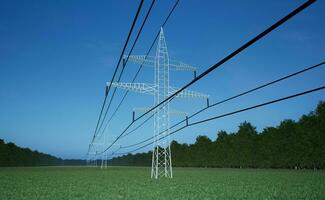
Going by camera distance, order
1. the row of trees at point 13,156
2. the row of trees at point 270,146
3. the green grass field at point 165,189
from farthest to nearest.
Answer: the row of trees at point 13,156 → the row of trees at point 270,146 → the green grass field at point 165,189

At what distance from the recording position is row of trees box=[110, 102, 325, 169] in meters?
42.9

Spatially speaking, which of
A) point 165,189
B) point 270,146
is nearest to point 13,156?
point 270,146

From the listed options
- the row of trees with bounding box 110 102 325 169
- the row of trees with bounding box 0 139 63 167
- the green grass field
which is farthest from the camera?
the row of trees with bounding box 0 139 63 167

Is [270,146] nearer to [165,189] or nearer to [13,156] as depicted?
[165,189]

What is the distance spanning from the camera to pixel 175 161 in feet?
288

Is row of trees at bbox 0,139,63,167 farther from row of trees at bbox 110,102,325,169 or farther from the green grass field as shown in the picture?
the green grass field

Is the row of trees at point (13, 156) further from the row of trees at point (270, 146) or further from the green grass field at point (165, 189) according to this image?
the green grass field at point (165, 189)

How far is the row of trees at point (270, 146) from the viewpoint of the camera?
42906mm

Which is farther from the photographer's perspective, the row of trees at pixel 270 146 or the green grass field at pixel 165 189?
the row of trees at pixel 270 146

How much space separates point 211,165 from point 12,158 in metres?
52.1

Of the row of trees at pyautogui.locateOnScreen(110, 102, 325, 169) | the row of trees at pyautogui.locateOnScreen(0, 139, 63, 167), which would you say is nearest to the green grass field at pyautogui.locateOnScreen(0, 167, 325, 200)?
the row of trees at pyautogui.locateOnScreen(110, 102, 325, 169)

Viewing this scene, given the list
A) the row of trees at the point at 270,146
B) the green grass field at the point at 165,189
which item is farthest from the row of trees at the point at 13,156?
the green grass field at the point at 165,189

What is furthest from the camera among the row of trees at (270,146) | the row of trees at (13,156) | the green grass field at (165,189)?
the row of trees at (13,156)

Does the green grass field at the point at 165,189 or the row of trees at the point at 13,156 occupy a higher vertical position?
the row of trees at the point at 13,156
